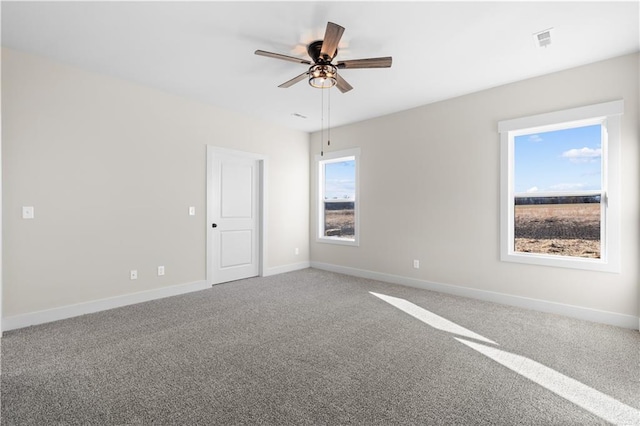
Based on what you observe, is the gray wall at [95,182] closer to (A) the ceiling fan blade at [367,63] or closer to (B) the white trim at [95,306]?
(B) the white trim at [95,306]

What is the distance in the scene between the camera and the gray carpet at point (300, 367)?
176 cm

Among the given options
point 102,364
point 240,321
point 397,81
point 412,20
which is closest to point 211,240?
point 240,321

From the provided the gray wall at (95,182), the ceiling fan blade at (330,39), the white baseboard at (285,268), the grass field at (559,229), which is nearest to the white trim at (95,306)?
the gray wall at (95,182)

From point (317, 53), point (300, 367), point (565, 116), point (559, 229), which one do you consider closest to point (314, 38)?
point (317, 53)

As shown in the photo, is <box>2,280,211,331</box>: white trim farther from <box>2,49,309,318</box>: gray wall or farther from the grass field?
the grass field

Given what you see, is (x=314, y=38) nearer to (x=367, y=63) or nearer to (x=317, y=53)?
(x=317, y=53)

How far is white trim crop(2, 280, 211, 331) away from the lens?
2.99 m

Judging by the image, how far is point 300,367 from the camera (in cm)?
226

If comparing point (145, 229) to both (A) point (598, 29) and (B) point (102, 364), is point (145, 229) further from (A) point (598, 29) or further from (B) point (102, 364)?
(A) point (598, 29)

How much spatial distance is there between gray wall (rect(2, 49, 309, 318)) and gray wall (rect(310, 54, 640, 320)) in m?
2.48

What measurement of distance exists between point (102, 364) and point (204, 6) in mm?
2844

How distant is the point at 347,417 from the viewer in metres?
1.72

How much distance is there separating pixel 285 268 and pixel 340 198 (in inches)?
66.6

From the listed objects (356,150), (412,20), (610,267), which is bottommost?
(610,267)
